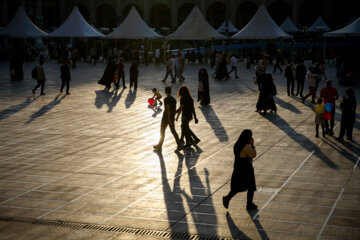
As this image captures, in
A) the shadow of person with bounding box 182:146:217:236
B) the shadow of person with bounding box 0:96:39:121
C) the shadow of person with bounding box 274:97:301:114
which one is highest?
the shadow of person with bounding box 0:96:39:121

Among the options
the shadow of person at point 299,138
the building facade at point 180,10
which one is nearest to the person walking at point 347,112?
the shadow of person at point 299,138

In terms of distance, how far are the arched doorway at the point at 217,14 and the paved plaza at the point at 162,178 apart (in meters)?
48.8

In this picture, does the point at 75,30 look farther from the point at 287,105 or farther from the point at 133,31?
the point at 287,105

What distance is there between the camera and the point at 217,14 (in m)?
64.9

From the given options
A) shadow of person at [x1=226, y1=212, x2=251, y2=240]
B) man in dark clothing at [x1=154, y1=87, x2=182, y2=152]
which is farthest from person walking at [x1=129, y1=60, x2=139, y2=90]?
shadow of person at [x1=226, y1=212, x2=251, y2=240]

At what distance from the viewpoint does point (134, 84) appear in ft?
77.7

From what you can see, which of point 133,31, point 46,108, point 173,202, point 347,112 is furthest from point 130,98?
point 133,31

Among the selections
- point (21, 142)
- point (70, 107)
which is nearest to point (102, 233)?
point (21, 142)

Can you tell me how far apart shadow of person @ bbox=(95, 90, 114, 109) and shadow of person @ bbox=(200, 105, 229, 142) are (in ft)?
11.6

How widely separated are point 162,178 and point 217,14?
57.3m

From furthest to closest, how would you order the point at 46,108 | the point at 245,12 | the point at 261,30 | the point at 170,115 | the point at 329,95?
the point at 245,12, the point at 261,30, the point at 46,108, the point at 329,95, the point at 170,115

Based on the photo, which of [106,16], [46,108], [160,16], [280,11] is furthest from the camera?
[106,16]

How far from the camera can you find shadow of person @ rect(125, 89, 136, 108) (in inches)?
745

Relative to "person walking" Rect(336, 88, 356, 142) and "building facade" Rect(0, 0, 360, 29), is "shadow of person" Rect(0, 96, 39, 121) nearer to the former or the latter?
"person walking" Rect(336, 88, 356, 142)
